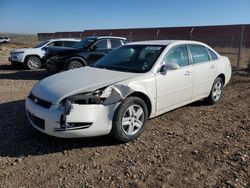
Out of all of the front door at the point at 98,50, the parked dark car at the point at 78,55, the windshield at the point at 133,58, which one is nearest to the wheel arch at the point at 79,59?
the parked dark car at the point at 78,55

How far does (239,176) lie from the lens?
3605mm

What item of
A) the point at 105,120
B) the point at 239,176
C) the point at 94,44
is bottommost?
the point at 239,176

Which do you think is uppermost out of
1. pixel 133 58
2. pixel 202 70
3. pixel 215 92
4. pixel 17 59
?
pixel 133 58

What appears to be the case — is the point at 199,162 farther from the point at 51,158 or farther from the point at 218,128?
the point at 51,158

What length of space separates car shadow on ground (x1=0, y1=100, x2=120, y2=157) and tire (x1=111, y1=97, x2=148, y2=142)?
22 cm

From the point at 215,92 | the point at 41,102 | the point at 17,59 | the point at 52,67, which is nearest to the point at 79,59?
the point at 52,67

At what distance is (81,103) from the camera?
4156 millimetres

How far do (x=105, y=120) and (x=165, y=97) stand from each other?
1369 mm

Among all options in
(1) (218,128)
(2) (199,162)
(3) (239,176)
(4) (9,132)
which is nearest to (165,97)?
(1) (218,128)

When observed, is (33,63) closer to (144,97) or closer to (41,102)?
(41,102)

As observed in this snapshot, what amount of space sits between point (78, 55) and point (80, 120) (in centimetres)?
696

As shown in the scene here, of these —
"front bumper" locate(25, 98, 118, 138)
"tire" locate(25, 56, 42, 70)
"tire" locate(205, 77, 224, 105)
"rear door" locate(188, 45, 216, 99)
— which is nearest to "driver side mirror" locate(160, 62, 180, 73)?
"rear door" locate(188, 45, 216, 99)

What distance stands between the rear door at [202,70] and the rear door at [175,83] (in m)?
0.22

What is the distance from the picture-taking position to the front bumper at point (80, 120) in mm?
4059
